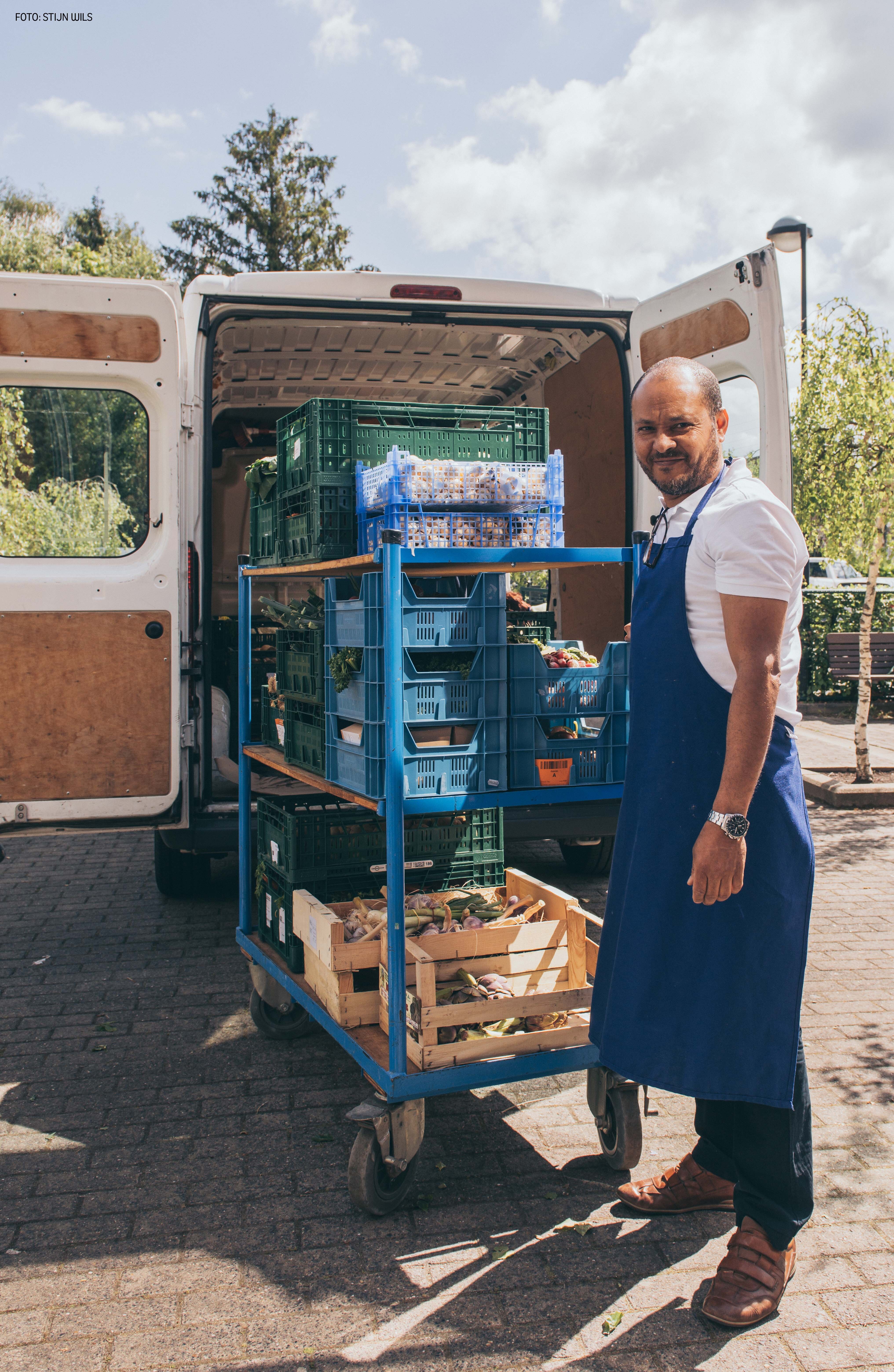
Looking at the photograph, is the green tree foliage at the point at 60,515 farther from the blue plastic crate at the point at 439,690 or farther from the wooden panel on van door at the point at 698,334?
the wooden panel on van door at the point at 698,334

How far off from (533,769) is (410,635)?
0.56 meters

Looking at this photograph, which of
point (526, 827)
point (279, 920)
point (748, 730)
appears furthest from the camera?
point (526, 827)

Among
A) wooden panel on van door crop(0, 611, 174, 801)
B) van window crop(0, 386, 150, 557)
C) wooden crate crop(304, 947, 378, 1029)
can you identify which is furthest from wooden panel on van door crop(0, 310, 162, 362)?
wooden crate crop(304, 947, 378, 1029)

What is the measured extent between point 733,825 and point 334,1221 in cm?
161

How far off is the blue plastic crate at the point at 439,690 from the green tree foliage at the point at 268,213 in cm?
2735

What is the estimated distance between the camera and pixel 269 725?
449 centimetres

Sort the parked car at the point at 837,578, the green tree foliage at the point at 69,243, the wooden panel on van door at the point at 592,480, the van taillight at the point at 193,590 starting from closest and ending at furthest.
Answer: the van taillight at the point at 193,590 < the wooden panel on van door at the point at 592,480 < the parked car at the point at 837,578 < the green tree foliage at the point at 69,243

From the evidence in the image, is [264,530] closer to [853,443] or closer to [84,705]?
[84,705]

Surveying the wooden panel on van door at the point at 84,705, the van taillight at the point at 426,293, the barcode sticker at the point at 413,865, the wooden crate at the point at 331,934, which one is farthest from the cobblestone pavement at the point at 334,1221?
the van taillight at the point at 426,293

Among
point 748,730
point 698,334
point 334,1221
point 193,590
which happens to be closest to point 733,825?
point 748,730

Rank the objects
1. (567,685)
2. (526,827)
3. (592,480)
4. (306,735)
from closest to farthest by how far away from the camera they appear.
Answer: (567,685), (306,735), (526,827), (592,480)

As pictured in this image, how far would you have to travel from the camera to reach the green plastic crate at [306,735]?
359 centimetres

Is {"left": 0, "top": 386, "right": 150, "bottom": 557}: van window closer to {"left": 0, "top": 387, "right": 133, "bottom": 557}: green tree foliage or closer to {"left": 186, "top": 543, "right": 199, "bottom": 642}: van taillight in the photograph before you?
{"left": 0, "top": 387, "right": 133, "bottom": 557}: green tree foliage

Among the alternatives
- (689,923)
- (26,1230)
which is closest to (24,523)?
(26,1230)
